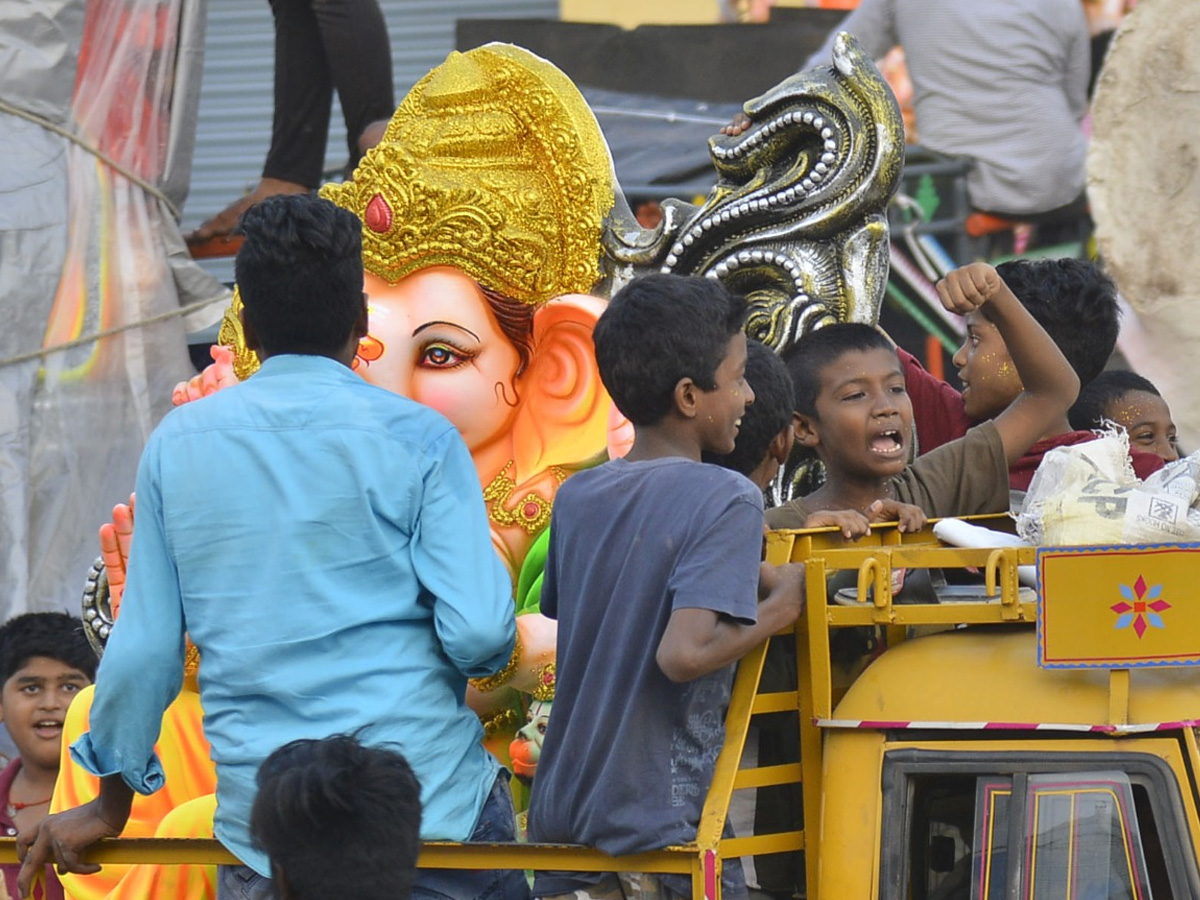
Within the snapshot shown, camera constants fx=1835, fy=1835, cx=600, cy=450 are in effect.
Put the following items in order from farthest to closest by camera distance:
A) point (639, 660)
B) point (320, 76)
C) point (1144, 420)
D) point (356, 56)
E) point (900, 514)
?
point (320, 76)
point (356, 56)
point (1144, 420)
point (900, 514)
point (639, 660)

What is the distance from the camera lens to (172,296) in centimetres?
571

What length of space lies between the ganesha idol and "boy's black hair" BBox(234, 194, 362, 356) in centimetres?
106

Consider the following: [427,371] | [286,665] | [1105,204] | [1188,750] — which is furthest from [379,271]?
[1105,204]

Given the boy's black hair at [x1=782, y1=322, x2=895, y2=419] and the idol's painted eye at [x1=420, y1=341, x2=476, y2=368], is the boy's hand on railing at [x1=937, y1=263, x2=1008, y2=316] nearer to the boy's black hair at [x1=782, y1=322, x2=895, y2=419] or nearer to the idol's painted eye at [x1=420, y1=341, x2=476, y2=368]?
the boy's black hair at [x1=782, y1=322, x2=895, y2=419]

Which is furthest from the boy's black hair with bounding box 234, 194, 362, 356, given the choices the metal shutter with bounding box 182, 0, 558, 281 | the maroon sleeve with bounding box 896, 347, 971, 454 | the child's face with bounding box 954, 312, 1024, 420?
the metal shutter with bounding box 182, 0, 558, 281

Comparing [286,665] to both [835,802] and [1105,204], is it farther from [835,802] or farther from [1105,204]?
[1105,204]

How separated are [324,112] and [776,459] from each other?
3.50 meters

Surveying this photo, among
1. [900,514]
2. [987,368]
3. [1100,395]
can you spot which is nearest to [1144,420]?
[1100,395]

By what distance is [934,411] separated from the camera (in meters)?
3.90

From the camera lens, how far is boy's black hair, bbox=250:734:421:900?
1.99 metres

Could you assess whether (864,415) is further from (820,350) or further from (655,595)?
(655,595)

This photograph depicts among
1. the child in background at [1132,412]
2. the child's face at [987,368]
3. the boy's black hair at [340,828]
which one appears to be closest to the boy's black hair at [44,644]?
the child's face at [987,368]

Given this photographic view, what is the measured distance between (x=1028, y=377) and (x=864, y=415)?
1.08 feet

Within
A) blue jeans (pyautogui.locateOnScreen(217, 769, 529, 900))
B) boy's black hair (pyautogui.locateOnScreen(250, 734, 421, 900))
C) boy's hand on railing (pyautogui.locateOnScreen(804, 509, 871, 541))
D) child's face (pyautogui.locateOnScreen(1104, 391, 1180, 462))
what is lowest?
blue jeans (pyautogui.locateOnScreen(217, 769, 529, 900))
